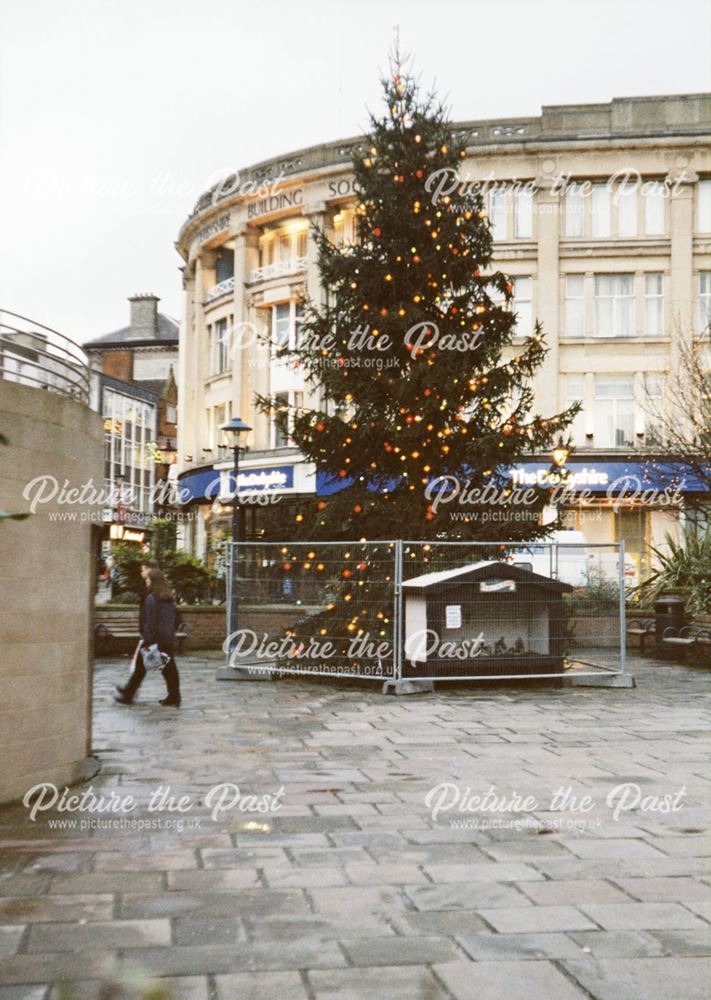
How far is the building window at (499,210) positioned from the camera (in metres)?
36.5

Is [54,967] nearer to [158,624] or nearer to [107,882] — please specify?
[107,882]

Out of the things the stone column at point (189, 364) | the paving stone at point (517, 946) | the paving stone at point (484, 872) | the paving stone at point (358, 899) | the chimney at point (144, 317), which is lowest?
the paving stone at point (484, 872)

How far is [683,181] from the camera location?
3544 centimetres

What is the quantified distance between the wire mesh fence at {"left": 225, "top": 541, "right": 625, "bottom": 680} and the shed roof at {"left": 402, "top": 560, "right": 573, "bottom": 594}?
0.02m

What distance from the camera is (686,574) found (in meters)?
24.9

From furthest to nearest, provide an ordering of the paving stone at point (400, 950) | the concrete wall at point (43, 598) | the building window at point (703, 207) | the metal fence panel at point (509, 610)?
the building window at point (703, 207) → the metal fence panel at point (509, 610) → the concrete wall at point (43, 598) → the paving stone at point (400, 950)

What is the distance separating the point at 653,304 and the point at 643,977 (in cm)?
3357

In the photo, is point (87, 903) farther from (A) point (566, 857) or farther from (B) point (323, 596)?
(B) point (323, 596)

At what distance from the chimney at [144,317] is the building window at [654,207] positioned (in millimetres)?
43359

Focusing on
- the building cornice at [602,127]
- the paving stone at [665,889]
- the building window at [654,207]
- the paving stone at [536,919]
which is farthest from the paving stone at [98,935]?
the building window at [654,207]

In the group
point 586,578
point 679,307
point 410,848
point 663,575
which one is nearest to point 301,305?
point 586,578

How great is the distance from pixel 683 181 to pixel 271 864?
3359 centimetres

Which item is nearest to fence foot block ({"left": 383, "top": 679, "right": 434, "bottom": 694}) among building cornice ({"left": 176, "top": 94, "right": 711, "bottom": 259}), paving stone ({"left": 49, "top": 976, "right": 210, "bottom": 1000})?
paving stone ({"left": 49, "top": 976, "right": 210, "bottom": 1000})

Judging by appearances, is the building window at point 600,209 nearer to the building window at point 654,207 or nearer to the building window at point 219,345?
the building window at point 654,207
